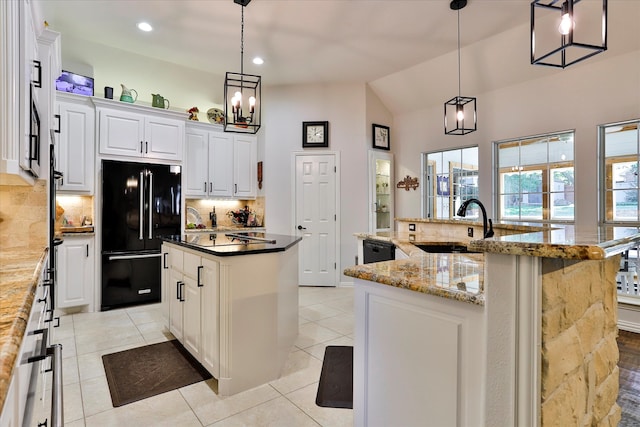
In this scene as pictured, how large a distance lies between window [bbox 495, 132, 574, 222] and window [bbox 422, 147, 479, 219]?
1.31ft

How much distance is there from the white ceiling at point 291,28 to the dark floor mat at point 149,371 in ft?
10.9

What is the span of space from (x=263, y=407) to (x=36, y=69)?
2568 millimetres

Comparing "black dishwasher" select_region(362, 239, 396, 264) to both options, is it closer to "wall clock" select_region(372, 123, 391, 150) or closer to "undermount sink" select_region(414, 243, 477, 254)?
"undermount sink" select_region(414, 243, 477, 254)

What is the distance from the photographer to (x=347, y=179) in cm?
527

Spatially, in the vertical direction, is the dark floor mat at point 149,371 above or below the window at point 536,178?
below

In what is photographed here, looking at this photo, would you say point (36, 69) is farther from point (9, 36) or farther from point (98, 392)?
point (98, 392)

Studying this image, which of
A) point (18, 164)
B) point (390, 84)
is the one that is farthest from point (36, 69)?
point (390, 84)

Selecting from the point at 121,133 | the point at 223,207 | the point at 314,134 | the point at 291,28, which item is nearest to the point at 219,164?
the point at 223,207

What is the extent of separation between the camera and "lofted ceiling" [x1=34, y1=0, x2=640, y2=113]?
3336 millimetres

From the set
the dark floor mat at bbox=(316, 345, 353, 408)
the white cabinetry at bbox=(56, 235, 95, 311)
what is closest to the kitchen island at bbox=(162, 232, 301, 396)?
the dark floor mat at bbox=(316, 345, 353, 408)

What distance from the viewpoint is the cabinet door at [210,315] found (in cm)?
215

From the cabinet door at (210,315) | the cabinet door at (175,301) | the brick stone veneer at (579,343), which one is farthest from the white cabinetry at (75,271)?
the brick stone veneer at (579,343)

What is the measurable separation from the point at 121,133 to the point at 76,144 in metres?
0.49

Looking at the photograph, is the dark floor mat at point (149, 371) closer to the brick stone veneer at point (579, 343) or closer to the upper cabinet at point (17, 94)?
the upper cabinet at point (17, 94)
